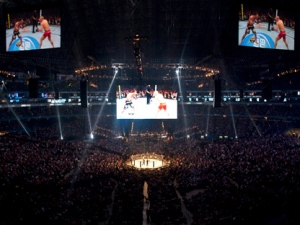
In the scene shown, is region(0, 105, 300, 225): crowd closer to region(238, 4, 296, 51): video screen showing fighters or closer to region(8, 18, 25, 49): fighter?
region(238, 4, 296, 51): video screen showing fighters

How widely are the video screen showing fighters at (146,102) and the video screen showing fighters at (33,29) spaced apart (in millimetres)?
11871

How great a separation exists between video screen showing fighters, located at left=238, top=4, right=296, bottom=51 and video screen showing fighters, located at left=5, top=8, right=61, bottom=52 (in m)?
12.6

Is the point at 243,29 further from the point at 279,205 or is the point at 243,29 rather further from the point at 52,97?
the point at 52,97

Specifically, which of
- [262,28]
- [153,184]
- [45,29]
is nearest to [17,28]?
[45,29]

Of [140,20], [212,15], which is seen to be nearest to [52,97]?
[140,20]

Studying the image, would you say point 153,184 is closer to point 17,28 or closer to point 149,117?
point 149,117

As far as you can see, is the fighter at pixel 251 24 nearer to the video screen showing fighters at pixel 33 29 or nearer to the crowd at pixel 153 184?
the crowd at pixel 153 184

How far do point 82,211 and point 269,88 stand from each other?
1474cm

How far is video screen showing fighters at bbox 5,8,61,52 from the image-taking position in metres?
18.7

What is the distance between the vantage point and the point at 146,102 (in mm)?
29703

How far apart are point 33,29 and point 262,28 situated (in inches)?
609

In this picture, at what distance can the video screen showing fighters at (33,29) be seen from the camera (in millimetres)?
18703

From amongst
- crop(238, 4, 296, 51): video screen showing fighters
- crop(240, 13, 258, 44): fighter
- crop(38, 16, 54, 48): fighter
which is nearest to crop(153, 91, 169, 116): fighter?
crop(38, 16, 54, 48): fighter

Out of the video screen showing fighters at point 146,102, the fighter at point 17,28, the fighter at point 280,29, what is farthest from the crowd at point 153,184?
the fighter at point 17,28
